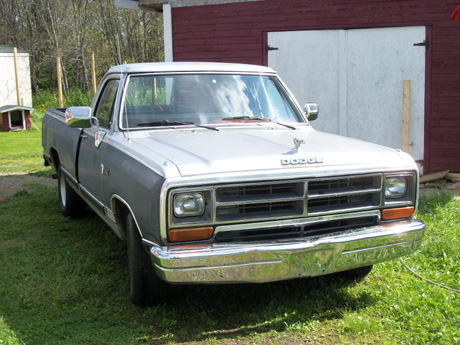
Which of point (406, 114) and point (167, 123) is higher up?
point (167, 123)

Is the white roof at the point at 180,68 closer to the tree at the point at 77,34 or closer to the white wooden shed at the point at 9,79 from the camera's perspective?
the white wooden shed at the point at 9,79

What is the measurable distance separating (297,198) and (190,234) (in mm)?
698

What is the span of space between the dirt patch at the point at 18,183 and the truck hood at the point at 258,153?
4626 millimetres

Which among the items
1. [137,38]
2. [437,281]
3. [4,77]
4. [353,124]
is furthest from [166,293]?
[137,38]

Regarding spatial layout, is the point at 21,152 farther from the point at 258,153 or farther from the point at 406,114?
the point at 258,153

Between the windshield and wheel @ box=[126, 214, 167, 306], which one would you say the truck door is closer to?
the windshield

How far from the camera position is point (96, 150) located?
15.1 feet

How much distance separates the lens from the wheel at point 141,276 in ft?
12.0

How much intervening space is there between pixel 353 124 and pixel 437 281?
5.54 m

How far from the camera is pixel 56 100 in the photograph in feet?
83.7

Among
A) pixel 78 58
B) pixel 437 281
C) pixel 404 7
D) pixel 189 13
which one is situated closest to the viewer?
pixel 437 281

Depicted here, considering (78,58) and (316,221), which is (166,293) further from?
(78,58)

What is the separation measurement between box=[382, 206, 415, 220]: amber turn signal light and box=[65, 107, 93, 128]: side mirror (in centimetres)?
251

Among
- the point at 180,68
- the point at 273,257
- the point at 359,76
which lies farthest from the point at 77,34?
the point at 273,257
